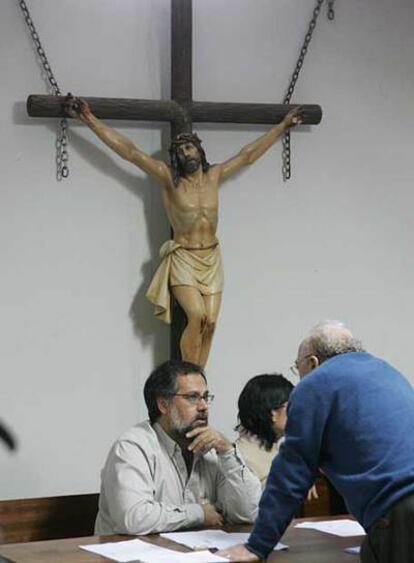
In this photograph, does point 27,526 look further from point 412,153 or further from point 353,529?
point 412,153

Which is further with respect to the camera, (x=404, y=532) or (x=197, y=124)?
(x=197, y=124)

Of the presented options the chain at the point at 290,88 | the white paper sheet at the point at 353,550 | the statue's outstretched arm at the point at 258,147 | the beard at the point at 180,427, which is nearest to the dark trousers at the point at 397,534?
the white paper sheet at the point at 353,550

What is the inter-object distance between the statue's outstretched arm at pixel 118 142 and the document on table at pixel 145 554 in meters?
2.80

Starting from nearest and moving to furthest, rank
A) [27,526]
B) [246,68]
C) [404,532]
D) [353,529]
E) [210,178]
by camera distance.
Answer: [404,532] < [353,529] < [27,526] < [210,178] < [246,68]

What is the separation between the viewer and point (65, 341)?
6.11 metres

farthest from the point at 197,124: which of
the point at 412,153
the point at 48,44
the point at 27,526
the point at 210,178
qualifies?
the point at 27,526

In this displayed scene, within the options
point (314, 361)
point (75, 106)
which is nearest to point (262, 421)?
point (314, 361)

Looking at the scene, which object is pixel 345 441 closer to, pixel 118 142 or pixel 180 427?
pixel 180 427

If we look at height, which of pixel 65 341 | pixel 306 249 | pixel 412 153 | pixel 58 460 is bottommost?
pixel 58 460

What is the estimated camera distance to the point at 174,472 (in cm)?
408

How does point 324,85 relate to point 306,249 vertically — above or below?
above

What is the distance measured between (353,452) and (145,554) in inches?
25.8

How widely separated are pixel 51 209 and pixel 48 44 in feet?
2.78

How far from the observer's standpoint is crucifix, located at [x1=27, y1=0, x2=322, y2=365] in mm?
5934
